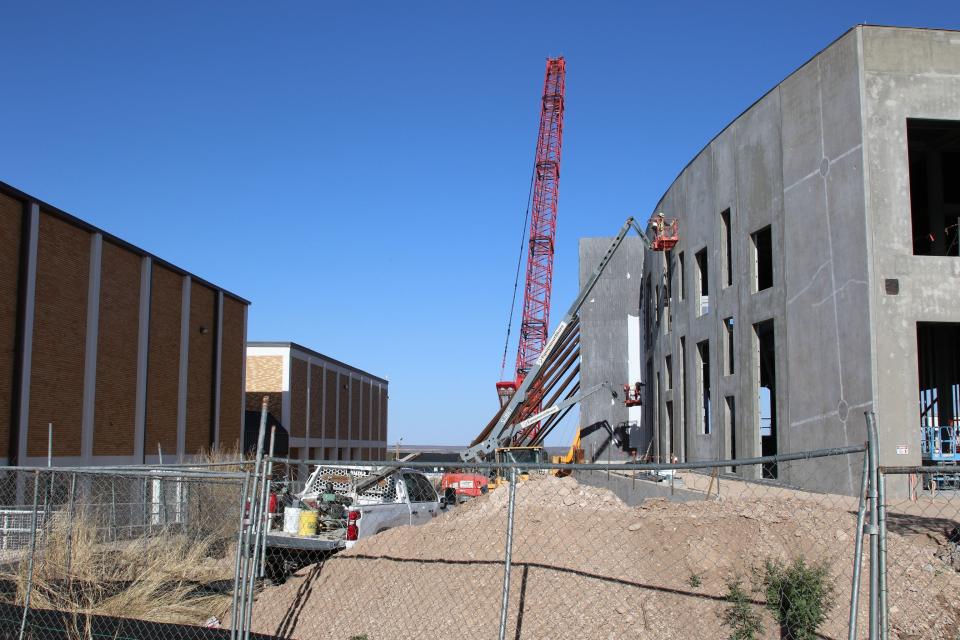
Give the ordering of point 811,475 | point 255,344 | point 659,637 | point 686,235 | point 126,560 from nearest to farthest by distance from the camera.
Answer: point 659,637 < point 126,560 < point 811,475 < point 686,235 < point 255,344

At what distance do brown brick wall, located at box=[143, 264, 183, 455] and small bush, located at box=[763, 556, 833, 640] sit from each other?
23.5 m

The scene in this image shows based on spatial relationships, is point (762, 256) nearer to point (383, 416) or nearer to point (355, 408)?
point (355, 408)

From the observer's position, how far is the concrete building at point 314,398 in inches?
1762

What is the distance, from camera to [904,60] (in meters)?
19.4

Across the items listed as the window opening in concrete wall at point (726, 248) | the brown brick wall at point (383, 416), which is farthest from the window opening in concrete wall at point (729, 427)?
the brown brick wall at point (383, 416)

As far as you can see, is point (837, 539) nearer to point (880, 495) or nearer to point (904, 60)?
point (880, 495)

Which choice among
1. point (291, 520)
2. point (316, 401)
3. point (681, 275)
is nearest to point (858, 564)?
point (291, 520)

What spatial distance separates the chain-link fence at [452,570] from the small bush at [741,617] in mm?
24

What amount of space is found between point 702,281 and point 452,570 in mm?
21476

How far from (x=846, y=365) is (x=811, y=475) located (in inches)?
118

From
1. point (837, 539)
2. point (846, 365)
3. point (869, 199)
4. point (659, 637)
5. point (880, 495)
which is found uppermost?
point (869, 199)

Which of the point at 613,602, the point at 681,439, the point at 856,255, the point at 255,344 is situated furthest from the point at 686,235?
the point at 255,344

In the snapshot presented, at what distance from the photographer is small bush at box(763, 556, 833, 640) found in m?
8.77

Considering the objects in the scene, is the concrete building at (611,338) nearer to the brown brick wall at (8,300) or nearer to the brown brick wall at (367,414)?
the brown brick wall at (367,414)
